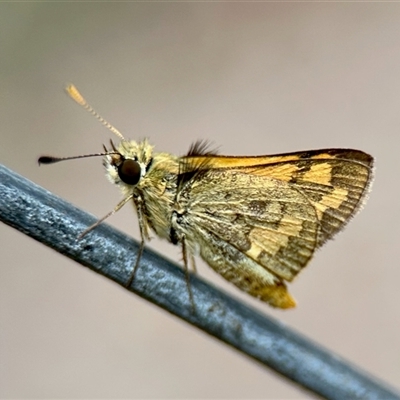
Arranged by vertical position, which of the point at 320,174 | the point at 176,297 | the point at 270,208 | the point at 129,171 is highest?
the point at 320,174

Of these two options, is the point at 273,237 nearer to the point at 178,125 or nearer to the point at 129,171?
the point at 129,171

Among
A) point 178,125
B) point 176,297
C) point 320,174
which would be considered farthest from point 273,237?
point 178,125

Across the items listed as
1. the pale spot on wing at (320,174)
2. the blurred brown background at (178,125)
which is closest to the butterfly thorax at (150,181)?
the pale spot on wing at (320,174)

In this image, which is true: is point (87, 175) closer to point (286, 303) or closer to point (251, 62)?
point (251, 62)

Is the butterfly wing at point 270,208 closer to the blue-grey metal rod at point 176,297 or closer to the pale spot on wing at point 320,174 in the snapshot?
the pale spot on wing at point 320,174

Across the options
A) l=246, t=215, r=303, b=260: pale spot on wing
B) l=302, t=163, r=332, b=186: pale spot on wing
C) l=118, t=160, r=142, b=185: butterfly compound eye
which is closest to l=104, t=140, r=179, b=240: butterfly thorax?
l=118, t=160, r=142, b=185: butterfly compound eye

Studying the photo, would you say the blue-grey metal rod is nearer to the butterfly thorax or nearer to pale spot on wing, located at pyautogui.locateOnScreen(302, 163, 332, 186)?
the butterfly thorax
